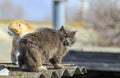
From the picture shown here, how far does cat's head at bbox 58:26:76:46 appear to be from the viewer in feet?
15.8

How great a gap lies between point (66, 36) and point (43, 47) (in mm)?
517

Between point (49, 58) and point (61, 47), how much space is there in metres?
0.21

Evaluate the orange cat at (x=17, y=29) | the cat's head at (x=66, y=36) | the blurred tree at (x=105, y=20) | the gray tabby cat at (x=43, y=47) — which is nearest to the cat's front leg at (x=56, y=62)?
the gray tabby cat at (x=43, y=47)


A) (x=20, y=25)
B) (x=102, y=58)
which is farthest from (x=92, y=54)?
(x=20, y=25)

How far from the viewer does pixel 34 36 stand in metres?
4.44

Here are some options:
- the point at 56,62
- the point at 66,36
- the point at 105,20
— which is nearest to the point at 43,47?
the point at 56,62

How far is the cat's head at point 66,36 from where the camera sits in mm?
4802

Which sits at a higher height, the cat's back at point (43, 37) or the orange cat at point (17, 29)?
the cat's back at point (43, 37)

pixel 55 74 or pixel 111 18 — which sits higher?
pixel 55 74

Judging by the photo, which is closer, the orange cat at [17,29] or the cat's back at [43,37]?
the cat's back at [43,37]

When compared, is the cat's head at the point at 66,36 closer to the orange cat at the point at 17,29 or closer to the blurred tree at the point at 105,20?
the orange cat at the point at 17,29

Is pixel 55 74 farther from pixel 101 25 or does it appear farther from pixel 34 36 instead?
pixel 101 25

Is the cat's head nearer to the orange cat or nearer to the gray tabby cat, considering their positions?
the gray tabby cat

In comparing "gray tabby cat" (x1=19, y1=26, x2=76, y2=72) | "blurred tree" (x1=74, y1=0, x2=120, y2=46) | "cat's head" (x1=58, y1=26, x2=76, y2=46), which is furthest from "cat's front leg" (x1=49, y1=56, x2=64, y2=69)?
"blurred tree" (x1=74, y1=0, x2=120, y2=46)
